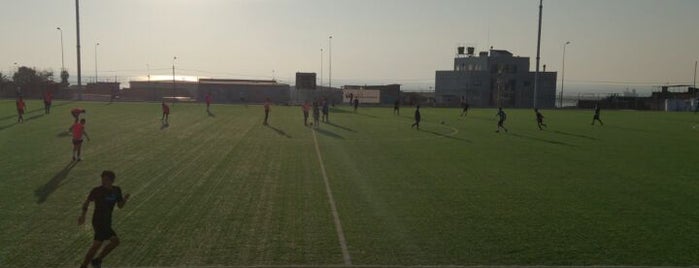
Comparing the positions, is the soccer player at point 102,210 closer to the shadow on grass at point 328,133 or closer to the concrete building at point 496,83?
the shadow on grass at point 328,133

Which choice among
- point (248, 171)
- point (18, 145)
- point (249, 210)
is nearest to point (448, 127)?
point (248, 171)

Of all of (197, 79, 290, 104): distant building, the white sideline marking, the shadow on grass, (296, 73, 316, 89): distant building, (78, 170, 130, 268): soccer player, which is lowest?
the white sideline marking

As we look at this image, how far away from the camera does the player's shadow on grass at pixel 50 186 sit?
12944mm

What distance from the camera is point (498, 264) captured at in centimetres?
869

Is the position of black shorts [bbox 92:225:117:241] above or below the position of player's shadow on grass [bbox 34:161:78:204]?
above

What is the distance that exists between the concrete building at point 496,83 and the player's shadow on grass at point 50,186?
2731 inches

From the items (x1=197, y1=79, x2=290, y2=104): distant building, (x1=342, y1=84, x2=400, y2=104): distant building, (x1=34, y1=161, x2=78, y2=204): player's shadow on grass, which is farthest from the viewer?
(x1=342, y1=84, x2=400, y2=104): distant building

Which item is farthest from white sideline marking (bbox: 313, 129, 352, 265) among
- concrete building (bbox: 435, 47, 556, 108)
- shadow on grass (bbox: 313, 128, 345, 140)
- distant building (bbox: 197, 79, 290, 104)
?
concrete building (bbox: 435, 47, 556, 108)

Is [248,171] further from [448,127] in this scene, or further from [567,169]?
[448,127]

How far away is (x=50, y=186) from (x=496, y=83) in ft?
253

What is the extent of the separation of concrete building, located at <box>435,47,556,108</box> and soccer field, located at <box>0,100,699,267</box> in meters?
59.7

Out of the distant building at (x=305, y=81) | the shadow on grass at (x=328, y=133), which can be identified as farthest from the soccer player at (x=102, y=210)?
the distant building at (x=305, y=81)

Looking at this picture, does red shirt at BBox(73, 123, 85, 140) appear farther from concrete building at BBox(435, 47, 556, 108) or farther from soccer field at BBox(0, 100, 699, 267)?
concrete building at BBox(435, 47, 556, 108)

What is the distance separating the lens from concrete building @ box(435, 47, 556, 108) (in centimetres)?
8444
